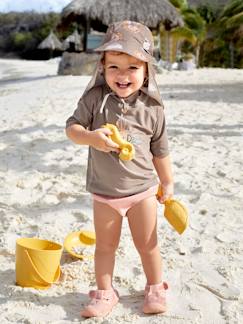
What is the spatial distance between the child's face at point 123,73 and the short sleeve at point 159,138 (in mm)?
173

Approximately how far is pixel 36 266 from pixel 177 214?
70 cm

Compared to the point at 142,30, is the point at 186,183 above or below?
below

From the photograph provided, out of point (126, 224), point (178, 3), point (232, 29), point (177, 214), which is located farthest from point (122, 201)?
point (232, 29)

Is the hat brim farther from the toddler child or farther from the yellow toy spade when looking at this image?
the yellow toy spade

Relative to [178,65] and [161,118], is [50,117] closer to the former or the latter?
[161,118]

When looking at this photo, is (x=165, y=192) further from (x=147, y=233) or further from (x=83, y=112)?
(x=83, y=112)

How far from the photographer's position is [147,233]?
2131mm

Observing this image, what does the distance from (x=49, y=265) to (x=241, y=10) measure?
26.5 metres

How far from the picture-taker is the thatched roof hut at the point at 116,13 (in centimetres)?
1578

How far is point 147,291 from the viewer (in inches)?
87.8

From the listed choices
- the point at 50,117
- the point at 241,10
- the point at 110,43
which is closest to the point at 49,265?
the point at 110,43

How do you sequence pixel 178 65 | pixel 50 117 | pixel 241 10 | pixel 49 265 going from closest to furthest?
1. pixel 49 265
2. pixel 50 117
3. pixel 178 65
4. pixel 241 10

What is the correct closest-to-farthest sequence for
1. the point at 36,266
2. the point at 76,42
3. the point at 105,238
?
the point at 105,238 < the point at 36,266 < the point at 76,42

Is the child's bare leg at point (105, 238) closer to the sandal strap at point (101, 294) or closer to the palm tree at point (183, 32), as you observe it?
the sandal strap at point (101, 294)
